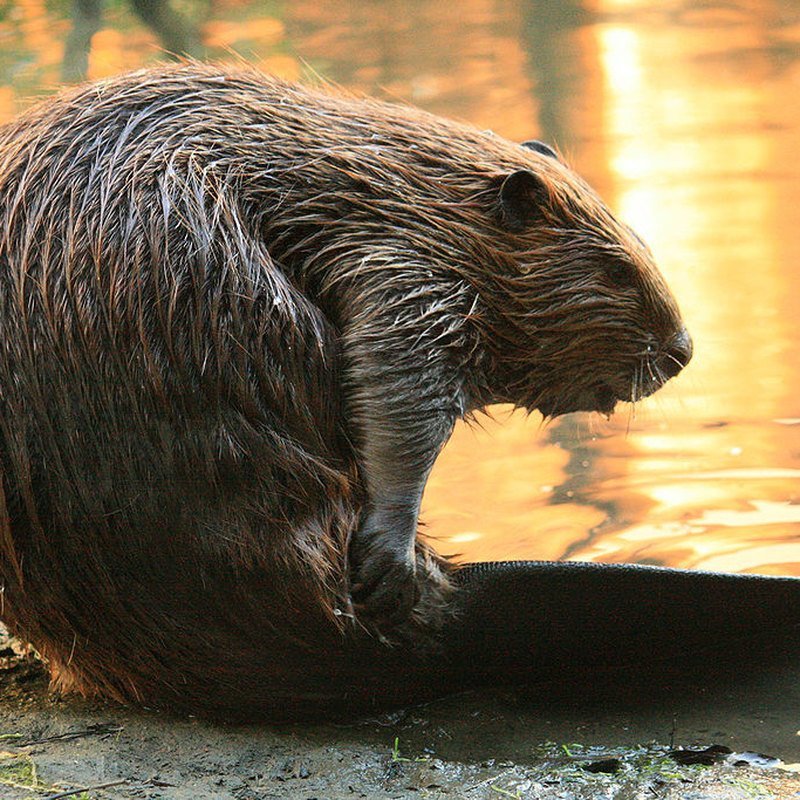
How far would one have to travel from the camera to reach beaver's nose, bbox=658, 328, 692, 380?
120 inches

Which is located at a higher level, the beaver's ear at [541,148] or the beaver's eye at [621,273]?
the beaver's ear at [541,148]

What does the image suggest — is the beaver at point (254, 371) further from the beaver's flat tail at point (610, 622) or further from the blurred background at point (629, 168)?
the blurred background at point (629, 168)

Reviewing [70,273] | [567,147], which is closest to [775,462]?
[70,273]

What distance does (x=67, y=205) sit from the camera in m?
2.44

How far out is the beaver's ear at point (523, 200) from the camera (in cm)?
276

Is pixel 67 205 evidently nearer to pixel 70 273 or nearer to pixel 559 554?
pixel 70 273

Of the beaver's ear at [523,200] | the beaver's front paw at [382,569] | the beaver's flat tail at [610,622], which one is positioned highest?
the beaver's ear at [523,200]

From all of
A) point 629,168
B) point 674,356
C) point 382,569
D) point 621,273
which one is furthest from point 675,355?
point 629,168

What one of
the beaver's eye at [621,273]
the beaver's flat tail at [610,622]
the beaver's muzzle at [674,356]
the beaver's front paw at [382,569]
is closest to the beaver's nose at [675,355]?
the beaver's muzzle at [674,356]

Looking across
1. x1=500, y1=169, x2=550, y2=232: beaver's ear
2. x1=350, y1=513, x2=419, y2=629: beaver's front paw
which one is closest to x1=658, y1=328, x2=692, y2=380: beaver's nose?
x1=500, y1=169, x2=550, y2=232: beaver's ear

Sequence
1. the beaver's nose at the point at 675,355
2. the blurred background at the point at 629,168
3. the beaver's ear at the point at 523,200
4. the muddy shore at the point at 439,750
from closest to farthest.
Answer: the muddy shore at the point at 439,750 < the beaver's ear at the point at 523,200 < the beaver's nose at the point at 675,355 < the blurred background at the point at 629,168

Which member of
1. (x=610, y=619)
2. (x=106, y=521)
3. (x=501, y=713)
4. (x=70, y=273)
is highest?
(x=70, y=273)

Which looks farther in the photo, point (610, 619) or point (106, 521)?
point (610, 619)

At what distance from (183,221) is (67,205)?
0.22 m
